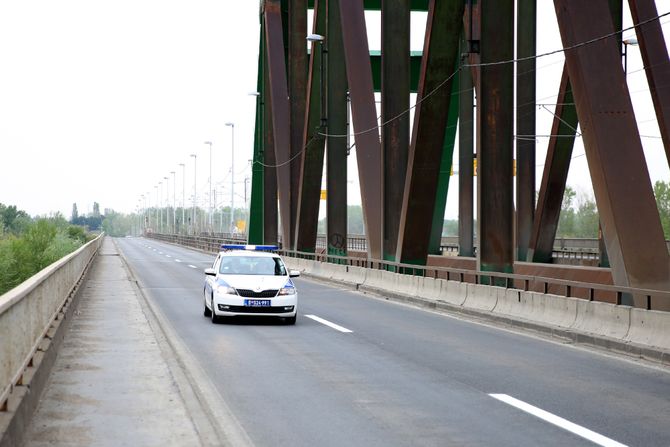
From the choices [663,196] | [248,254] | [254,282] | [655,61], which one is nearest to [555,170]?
[655,61]

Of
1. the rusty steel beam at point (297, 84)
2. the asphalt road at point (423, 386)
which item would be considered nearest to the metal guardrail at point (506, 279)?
the asphalt road at point (423, 386)

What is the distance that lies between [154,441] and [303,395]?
9.94 ft

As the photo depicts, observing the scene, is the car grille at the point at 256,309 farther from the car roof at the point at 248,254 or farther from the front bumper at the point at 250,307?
the car roof at the point at 248,254

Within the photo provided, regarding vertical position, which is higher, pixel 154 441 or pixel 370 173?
pixel 370 173

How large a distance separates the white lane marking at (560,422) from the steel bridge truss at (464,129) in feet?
20.9

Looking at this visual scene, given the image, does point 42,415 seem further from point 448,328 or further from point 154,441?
point 448,328

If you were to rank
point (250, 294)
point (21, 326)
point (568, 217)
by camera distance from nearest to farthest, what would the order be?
point (21, 326) → point (250, 294) → point (568, 217)

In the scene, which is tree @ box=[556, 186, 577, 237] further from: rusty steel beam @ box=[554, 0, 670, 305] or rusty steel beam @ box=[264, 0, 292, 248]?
rusty steel beam @ box=[554, 0, 670, 305]

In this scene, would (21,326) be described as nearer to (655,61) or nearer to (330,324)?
(330,324)

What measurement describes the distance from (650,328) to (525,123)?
89.2ft

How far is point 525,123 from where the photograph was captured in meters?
40.4

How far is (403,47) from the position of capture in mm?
30859

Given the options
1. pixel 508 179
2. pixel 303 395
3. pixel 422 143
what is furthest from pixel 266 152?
pixel 303 395

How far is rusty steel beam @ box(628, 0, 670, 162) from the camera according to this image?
23.2 metres
